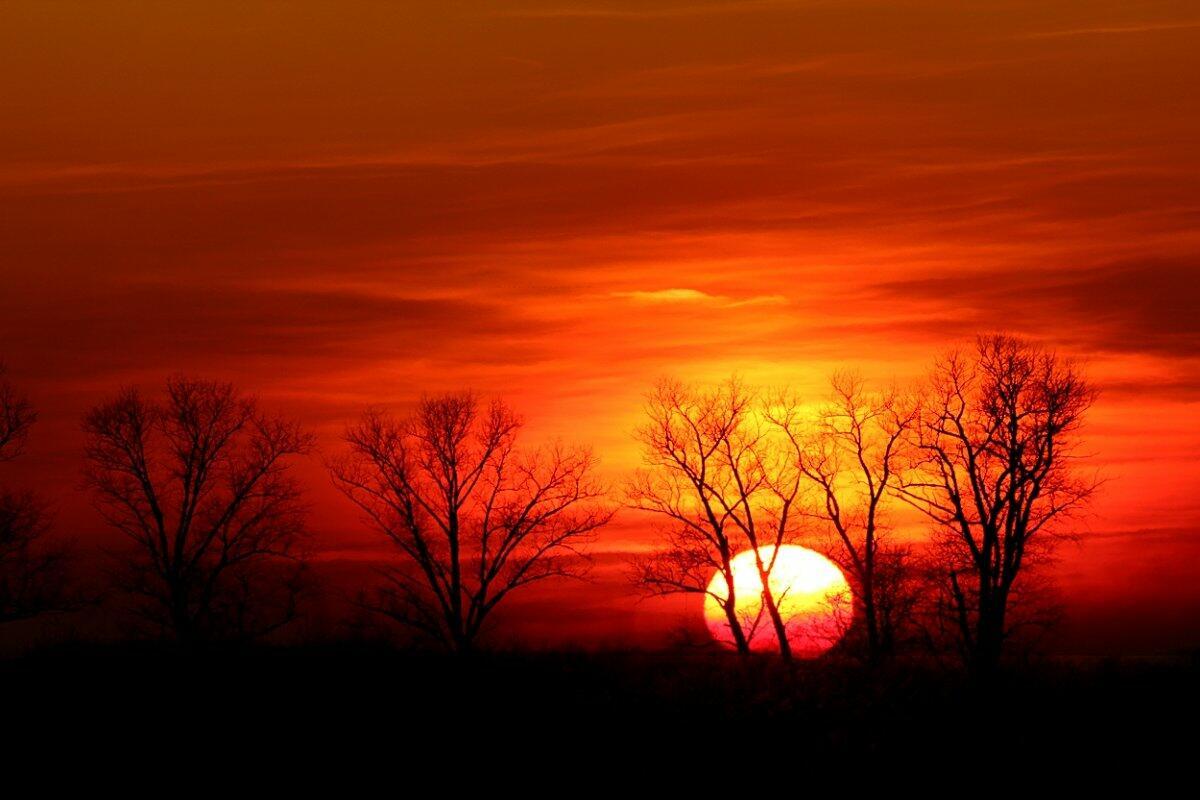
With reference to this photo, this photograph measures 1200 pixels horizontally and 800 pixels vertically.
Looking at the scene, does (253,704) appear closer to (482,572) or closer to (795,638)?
(482,572)

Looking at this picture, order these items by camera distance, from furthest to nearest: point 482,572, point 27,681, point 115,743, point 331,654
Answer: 1. point 482,572
2. point 331,654
3. point 27,681
4. point 115,743

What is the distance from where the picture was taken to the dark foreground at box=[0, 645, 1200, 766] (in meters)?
43.3

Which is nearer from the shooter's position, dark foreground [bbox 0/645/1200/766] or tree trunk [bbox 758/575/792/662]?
dark foreground [bbox 0/645/1200/766]

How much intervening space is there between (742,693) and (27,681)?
2012 centimetres

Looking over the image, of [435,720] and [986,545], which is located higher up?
[986,545]

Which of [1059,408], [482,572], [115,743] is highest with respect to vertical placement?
[1059,408]

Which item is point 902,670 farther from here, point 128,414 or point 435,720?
point 128,414

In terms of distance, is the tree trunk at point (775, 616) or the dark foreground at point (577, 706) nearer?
the dark foreground at point (577, 706)

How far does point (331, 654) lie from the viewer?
1950 inches

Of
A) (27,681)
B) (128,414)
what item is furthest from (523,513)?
(27,681)

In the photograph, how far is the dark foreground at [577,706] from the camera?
43.3m

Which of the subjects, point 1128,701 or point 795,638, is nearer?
→ point 1128,701

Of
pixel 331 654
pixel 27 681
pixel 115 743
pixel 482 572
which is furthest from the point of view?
pixel 482 572

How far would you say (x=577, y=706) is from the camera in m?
45.8
